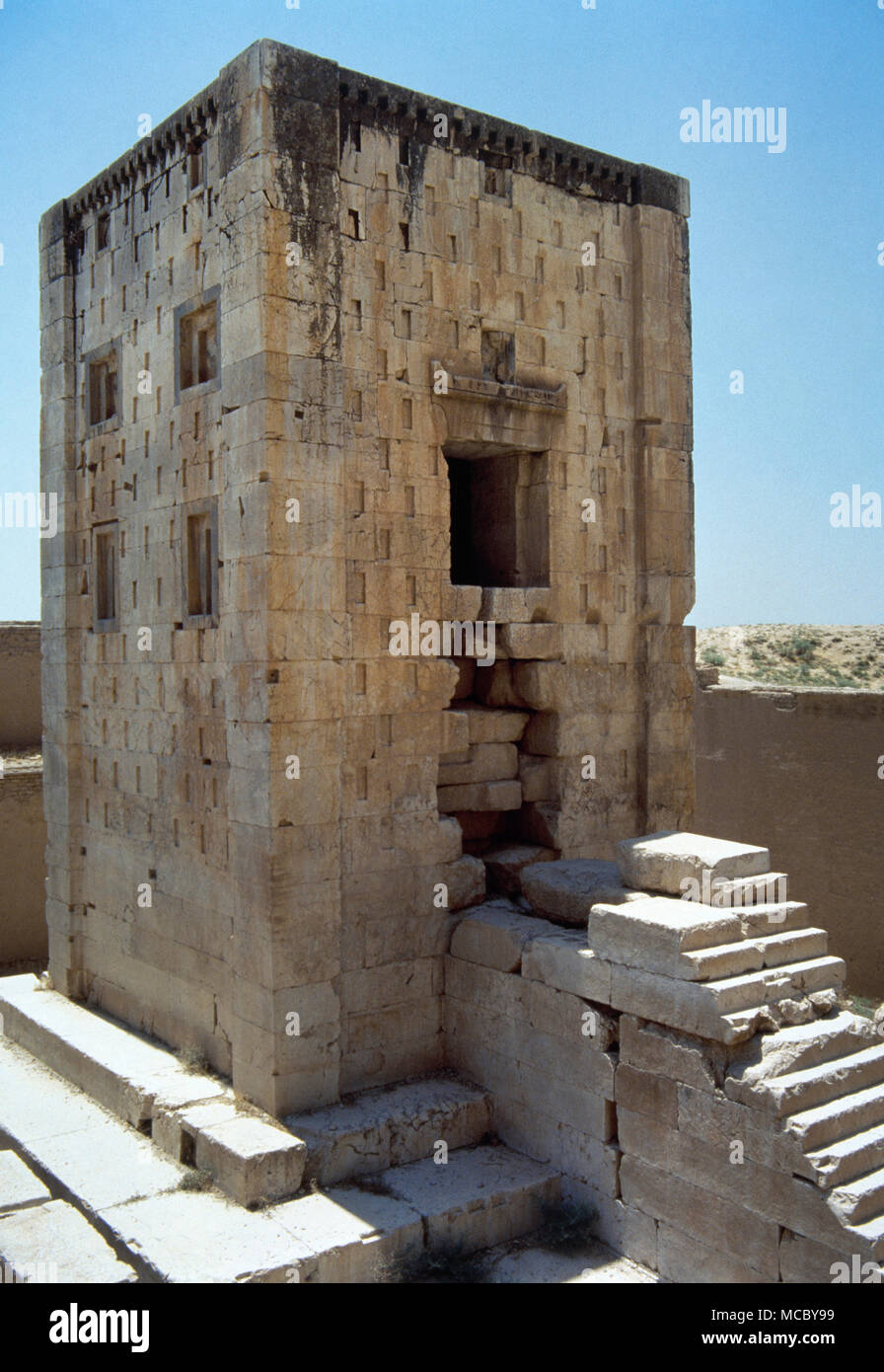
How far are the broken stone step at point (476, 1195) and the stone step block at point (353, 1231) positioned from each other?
120 millimetres

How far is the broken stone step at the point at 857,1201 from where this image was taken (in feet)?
17.0

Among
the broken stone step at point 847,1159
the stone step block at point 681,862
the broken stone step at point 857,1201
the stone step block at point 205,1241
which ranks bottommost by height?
the stone step block at point 205,1241

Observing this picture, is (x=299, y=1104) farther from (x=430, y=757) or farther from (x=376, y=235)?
(x=376, y=235)

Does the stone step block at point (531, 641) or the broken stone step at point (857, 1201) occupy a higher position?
the stone step block at point (531, 641)

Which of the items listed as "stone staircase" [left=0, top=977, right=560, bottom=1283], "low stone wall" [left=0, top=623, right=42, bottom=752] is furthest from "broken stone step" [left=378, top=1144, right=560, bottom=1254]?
"low stone wall" [left=0, top=623, right=42, bottom=752]

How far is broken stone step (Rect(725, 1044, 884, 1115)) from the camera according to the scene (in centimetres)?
558

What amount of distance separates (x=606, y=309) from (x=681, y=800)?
407 centimetres

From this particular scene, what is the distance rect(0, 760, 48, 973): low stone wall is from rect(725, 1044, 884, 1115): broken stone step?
1169cm

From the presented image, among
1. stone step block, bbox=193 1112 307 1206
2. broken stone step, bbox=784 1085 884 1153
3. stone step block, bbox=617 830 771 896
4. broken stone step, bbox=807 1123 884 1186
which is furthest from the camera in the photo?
stone step block, bbox=617 830 771 896

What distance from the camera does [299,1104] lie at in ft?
23.3

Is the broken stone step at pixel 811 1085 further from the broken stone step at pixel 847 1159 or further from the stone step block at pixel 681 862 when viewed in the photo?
the stone step block at pixel 681 862

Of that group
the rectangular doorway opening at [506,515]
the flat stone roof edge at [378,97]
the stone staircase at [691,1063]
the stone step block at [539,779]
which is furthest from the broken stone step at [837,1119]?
the flat stone roof edge at [378,97]

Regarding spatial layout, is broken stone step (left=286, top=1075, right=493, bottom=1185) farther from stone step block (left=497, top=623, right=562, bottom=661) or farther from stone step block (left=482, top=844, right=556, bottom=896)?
stone step block (left=497, top=623, right=562, bottom=661)

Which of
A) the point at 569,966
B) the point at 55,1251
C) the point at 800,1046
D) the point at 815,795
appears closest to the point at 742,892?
the point at 800,1046
